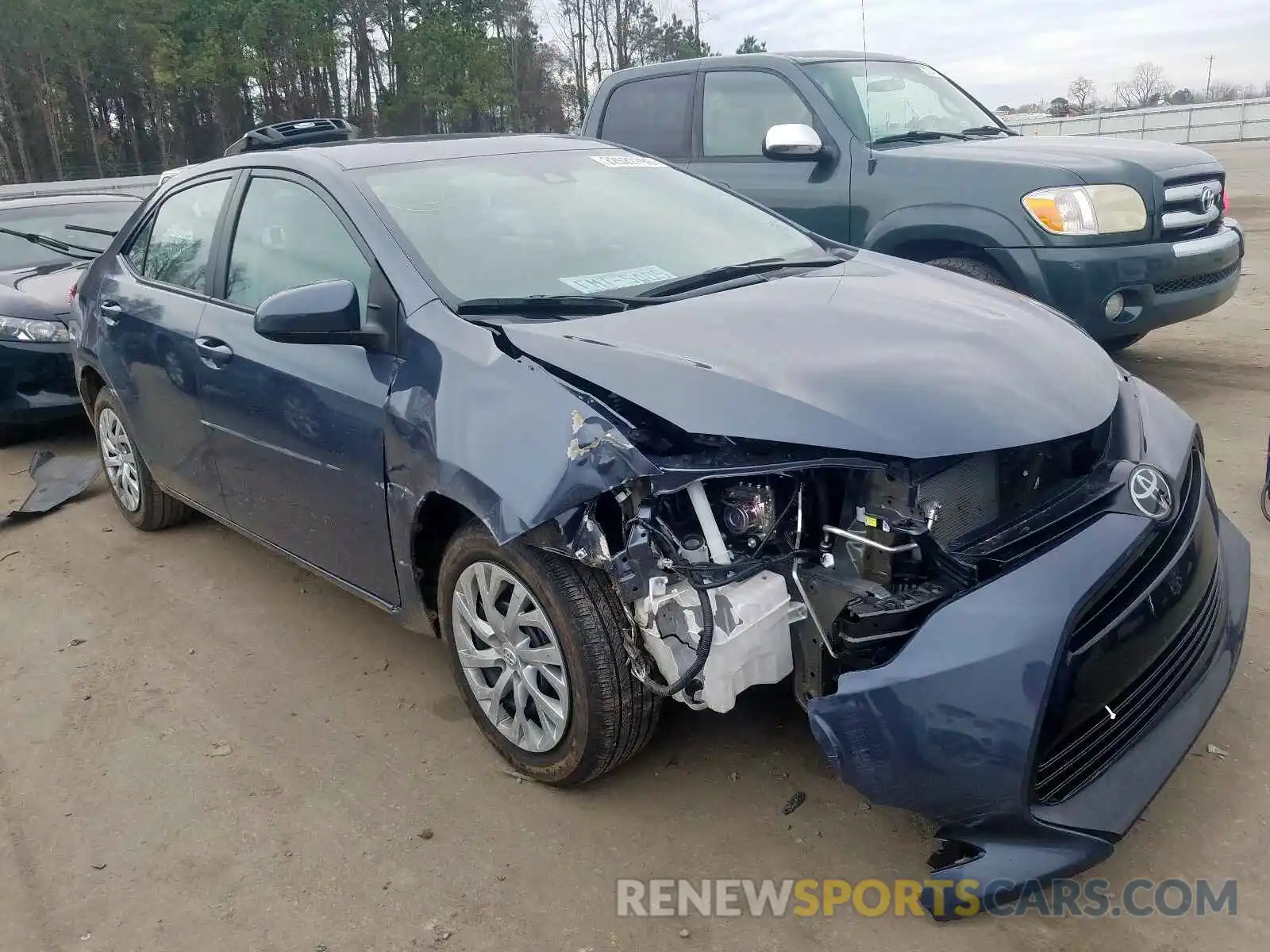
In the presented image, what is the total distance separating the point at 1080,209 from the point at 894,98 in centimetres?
156

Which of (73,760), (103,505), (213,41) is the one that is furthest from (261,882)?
(213,41)

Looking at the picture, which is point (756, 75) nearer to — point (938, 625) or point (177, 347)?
point (177, 347)

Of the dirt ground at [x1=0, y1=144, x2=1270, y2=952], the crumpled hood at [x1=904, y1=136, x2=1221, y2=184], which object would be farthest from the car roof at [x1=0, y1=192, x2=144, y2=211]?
the crumpled hood at [x1=904, y1=136, x2=1221, y2=184]

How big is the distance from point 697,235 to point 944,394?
1405 millimetres

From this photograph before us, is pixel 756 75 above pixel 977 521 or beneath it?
above

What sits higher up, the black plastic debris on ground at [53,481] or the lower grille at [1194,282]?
the lower grille at [1194,282]

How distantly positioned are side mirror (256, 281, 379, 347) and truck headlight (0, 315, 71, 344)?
4307 millimetres

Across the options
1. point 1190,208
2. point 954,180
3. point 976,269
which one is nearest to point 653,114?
point 954,180

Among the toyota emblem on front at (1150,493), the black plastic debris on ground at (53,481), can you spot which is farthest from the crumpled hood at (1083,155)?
the black plastic debris on ground at (53,481)

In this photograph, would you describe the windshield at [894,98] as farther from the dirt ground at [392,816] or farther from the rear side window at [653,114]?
the dirt ground at [392,816]

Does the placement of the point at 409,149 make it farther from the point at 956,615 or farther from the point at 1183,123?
the point at 1183,123

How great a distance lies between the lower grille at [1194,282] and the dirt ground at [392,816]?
1.80m

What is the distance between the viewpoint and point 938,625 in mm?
2156

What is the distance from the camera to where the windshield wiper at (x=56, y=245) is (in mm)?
7386
